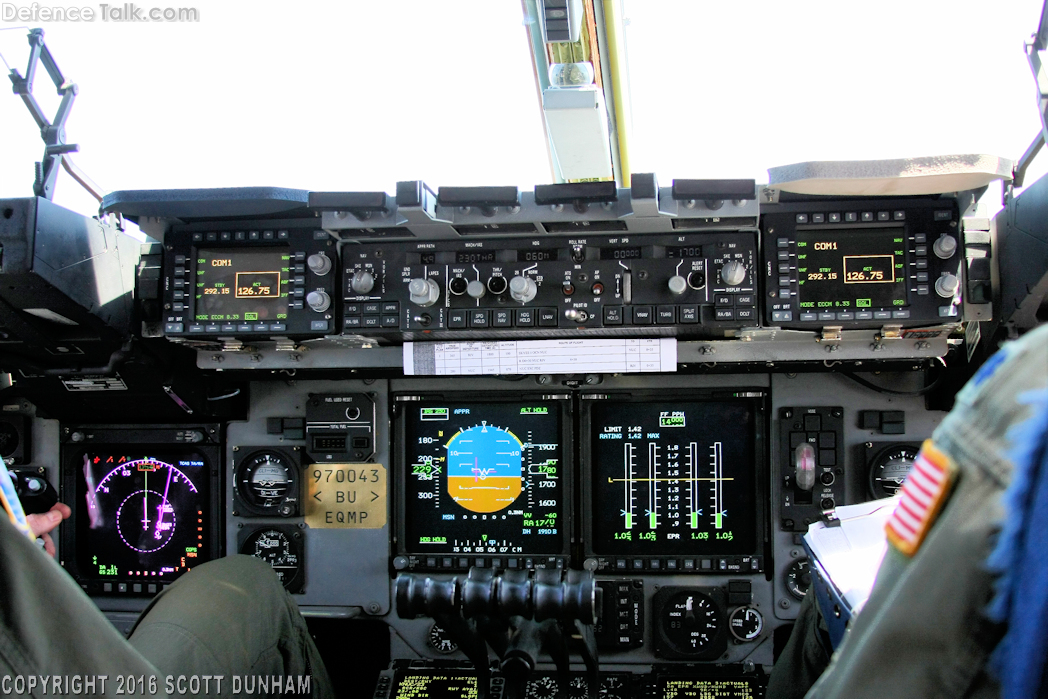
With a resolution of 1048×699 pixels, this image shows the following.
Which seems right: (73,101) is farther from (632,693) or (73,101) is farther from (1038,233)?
(1038,233)

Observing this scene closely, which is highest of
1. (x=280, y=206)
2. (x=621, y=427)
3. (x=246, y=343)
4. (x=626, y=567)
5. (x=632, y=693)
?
(x=280, y=206)

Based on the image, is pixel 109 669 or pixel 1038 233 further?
pixel 1038 233

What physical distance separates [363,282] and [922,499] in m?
2.06

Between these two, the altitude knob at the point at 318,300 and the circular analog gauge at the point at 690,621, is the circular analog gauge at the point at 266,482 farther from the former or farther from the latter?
the circular analog gauge at the point at 690,621

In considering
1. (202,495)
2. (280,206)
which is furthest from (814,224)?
(202,495)

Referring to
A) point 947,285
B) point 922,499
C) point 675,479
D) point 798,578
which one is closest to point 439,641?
point 675,479

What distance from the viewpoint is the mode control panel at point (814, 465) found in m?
2.80

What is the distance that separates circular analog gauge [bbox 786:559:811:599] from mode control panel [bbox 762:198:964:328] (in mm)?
1031

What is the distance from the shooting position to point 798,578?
282cm

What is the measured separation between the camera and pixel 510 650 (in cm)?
175

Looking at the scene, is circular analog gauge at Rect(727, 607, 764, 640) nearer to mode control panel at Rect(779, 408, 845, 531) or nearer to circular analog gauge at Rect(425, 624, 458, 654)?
mode control panel at Rect(779, 408, 845, 531)

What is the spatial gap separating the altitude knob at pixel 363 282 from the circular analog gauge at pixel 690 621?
165 centimetres

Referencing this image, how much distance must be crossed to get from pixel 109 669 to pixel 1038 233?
248cm

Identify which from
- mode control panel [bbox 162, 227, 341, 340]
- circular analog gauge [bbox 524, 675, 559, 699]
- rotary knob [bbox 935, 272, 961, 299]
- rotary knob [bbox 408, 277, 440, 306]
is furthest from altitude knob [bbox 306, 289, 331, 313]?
rotary knob [bbox 935, 272, 961, 299]
